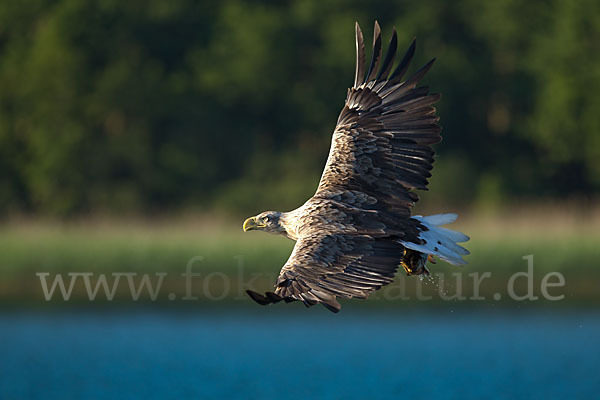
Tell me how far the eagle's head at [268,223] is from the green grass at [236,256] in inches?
315

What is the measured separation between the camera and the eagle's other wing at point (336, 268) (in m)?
6.85

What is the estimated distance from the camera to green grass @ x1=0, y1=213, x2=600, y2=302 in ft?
56.0

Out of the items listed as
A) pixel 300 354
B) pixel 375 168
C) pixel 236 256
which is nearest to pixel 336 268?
pixel 375 168

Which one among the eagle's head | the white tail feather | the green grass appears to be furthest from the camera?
the green grass

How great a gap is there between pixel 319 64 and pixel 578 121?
21.4 ft

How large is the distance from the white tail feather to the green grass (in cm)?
866

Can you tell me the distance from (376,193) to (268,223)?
0.96m

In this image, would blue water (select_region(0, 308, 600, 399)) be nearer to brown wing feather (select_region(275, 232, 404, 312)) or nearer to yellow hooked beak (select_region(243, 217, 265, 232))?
yellow hooked beak (select_region(243, 217, 265, 232))

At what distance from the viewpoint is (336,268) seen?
710 cm

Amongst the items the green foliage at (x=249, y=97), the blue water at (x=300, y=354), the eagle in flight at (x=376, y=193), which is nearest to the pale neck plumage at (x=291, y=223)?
the eagle in flight at (x=376, y=193)

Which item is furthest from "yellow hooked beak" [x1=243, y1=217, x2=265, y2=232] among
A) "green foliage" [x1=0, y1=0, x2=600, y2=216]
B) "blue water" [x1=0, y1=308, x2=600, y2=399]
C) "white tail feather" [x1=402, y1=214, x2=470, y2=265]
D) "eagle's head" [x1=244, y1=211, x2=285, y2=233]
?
"green foliage" [x1=0, y1=0, x2=600, y2=216]

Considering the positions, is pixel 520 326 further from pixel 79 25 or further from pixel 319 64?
pixel 79 25

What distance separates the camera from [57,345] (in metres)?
15.0

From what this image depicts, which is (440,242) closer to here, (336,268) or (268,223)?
(336,268)
